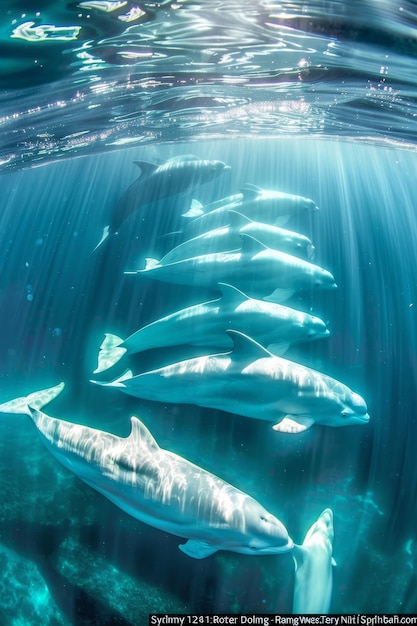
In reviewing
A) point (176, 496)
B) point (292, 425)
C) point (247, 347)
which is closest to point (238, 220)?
point (247, 347)

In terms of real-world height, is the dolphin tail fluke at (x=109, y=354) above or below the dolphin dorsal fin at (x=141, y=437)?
above

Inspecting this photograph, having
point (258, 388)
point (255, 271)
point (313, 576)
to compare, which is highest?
point (255, 271)

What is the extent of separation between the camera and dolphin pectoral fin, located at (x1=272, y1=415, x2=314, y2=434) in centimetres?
559

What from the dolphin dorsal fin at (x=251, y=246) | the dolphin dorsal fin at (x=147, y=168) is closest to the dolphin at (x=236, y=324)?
the dolphin dorsal fin at (x=251, y=246)

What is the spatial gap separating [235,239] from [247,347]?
4.29 meters

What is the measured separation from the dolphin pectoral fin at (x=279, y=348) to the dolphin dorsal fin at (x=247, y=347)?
4.33 ft

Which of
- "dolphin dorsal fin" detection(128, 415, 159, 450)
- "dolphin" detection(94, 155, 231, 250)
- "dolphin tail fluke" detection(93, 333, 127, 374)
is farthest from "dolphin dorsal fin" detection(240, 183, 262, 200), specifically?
"dolphin dorsal fin" detection(128, 415, 159, 450)

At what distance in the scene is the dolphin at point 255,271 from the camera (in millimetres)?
8141

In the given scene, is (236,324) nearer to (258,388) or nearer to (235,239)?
(258,388)

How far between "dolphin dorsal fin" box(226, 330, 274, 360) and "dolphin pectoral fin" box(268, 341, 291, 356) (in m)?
1.32

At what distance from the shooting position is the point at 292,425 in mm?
5727

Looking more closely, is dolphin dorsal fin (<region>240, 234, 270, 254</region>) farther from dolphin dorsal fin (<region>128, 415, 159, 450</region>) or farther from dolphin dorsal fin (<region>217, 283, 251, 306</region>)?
dolphin dorsal fin (<region>128, 415, 159, 450</region>)

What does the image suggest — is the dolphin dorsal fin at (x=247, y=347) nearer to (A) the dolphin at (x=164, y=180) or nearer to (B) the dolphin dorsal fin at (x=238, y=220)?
(B) the dolphin dorsal fin at (x=238, y=220)

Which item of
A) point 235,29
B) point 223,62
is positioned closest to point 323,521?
point 235,29
